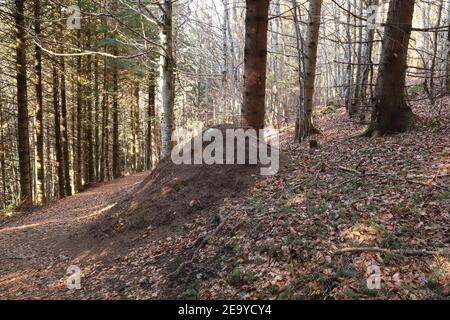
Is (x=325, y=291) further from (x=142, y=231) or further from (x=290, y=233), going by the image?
(x=142, y=231)

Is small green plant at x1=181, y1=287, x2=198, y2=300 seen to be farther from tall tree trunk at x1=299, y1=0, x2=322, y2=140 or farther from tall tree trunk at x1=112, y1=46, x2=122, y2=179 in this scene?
tall tree trunk at x1=112, y1=46, x2=122, y2=179

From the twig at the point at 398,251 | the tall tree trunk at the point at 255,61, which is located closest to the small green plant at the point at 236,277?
the twig at the point at 398,251

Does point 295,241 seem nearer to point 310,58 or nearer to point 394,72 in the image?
point 394,72

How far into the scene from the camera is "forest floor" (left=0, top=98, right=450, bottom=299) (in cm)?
391

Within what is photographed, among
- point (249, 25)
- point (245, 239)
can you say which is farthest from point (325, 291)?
point (249, 25)

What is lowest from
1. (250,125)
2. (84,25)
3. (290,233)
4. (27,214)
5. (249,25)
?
(27,214)

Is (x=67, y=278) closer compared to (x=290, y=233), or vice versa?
(x=290, y=233)

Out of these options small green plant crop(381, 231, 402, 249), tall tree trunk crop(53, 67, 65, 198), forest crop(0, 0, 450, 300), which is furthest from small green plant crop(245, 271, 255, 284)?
tall tree trunk crop(53, 67, 65, 198)

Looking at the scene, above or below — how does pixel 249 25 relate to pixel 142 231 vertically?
above

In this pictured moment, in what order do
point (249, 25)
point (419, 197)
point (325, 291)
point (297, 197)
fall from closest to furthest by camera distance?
point (325, 291) → point (419, 197) → point (297, 197) → point (249, 25)

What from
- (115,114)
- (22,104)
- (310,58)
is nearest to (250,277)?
(310,58)

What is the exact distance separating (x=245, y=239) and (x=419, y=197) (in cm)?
263
